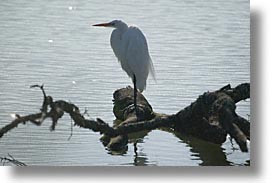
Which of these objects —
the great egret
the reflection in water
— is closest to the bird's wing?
the great egret

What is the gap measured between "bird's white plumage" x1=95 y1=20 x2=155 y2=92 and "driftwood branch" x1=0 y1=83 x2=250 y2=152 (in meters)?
0.07

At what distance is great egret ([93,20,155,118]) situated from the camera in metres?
2.60

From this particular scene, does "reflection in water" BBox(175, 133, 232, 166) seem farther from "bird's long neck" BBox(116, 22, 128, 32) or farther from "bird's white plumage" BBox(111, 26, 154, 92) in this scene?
"bird's long neck" BBox(116, 22, 128, 32)

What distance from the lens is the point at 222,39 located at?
261 centimetres

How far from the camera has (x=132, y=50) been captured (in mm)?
2629

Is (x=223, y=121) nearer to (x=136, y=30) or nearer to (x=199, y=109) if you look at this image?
(x=199, y=109)

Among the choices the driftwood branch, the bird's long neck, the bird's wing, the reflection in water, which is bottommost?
the reflection in water

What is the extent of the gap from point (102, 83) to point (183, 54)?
315mm

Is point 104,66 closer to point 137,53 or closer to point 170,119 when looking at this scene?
point 137,53

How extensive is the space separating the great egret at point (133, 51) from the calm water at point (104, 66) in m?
0.02

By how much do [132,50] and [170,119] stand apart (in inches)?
11.4

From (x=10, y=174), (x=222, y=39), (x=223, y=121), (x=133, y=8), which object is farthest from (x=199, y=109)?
(x=10, y=174)

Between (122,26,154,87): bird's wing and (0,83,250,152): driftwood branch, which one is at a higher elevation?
(122,26,154,87): bird's wing

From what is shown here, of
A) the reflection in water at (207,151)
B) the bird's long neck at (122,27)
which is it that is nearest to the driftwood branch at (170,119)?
the reflection in water at (207,151)
